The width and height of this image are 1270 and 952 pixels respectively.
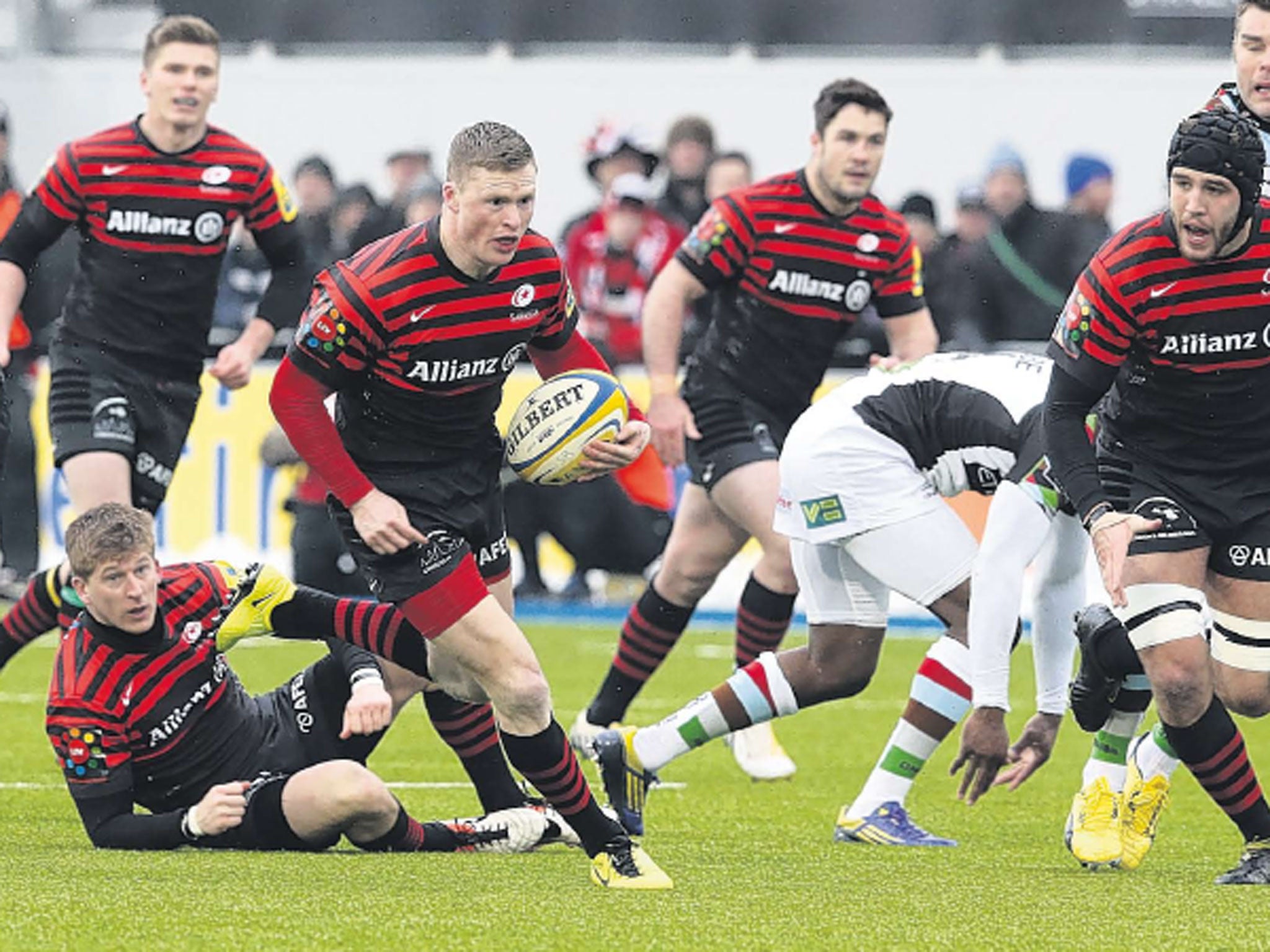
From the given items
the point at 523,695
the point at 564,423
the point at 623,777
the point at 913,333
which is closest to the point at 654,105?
the point at 913,333

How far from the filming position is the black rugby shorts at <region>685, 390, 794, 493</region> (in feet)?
30.5

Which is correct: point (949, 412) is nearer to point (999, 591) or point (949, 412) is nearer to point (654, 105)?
point (999, 591)

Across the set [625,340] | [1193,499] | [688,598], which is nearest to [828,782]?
[688,598]

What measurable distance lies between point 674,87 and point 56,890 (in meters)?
14.6

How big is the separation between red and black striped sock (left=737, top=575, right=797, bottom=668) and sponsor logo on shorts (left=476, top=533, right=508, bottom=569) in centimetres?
242

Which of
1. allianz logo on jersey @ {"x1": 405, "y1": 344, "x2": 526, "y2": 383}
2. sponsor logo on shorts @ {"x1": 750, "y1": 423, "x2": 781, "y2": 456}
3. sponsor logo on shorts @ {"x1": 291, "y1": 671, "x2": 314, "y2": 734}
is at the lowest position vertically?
sponsor logo on shorts @ {"x1": 291, "y1": 671, "x2": 314, "y2": 734}

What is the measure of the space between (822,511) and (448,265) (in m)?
1.67

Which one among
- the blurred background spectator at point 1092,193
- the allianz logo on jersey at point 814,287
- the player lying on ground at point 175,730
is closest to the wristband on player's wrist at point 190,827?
the player lying on ground at point 175,730

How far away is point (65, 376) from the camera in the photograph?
9.16 meters

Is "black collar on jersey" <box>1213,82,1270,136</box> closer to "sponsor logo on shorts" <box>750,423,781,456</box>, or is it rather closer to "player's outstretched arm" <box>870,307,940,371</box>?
"player's outstretched arm" <box>870,307,940,371</box>

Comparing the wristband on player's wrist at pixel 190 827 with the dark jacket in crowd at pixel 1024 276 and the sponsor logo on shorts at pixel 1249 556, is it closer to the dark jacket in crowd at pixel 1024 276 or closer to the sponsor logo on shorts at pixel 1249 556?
the sponsor logo on shorts at pixel 1249 556

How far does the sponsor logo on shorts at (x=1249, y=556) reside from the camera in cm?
688

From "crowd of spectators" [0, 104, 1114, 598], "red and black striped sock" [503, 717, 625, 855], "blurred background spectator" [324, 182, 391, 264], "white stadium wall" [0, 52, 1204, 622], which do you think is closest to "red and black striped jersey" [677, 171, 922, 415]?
"red and black striped sock" [503, 717, 625, 855]

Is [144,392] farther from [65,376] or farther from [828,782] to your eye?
[828,782]
